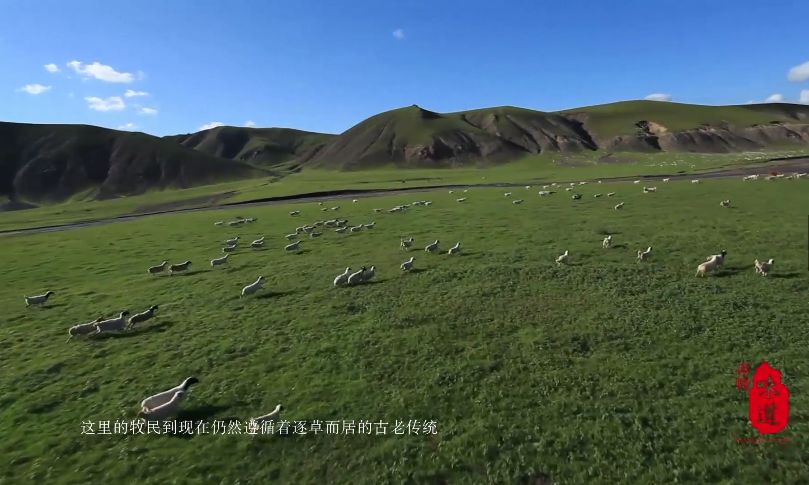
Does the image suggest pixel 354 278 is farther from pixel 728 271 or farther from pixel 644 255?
pixel 728 271

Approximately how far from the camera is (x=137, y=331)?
23828 millimetres

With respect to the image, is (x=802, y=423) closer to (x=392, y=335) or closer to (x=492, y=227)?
(x=392, y=335)

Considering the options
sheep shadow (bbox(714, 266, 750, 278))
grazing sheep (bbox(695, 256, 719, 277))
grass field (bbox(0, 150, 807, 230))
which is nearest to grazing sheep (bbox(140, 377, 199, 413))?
grazing sheep (bbox(695, 256, 719, 277))

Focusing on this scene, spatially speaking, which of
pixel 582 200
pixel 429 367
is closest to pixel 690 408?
pixel 429 367

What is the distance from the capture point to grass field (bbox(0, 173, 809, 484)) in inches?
526

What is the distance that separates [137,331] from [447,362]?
17.3 m

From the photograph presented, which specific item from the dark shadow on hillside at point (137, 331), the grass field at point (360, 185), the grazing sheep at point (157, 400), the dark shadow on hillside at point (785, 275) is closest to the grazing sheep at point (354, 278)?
the dark shadow on hillside at point (137, 331)

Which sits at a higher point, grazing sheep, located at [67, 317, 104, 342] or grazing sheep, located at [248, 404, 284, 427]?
grazing sheep, located at [67, 317, 104, 342]

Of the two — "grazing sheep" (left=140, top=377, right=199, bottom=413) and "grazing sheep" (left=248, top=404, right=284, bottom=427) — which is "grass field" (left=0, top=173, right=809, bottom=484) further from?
"grazing sheep" (left=140, top=377, right=199, bottom=413)

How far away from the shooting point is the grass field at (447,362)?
43.8ft

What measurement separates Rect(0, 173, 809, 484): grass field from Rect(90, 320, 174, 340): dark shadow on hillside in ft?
0.76

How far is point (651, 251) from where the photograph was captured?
31.2 meters

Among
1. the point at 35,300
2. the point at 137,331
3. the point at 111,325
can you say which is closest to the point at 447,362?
the point at 137,331

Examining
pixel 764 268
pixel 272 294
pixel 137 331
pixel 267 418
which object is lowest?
pixel 267 418
